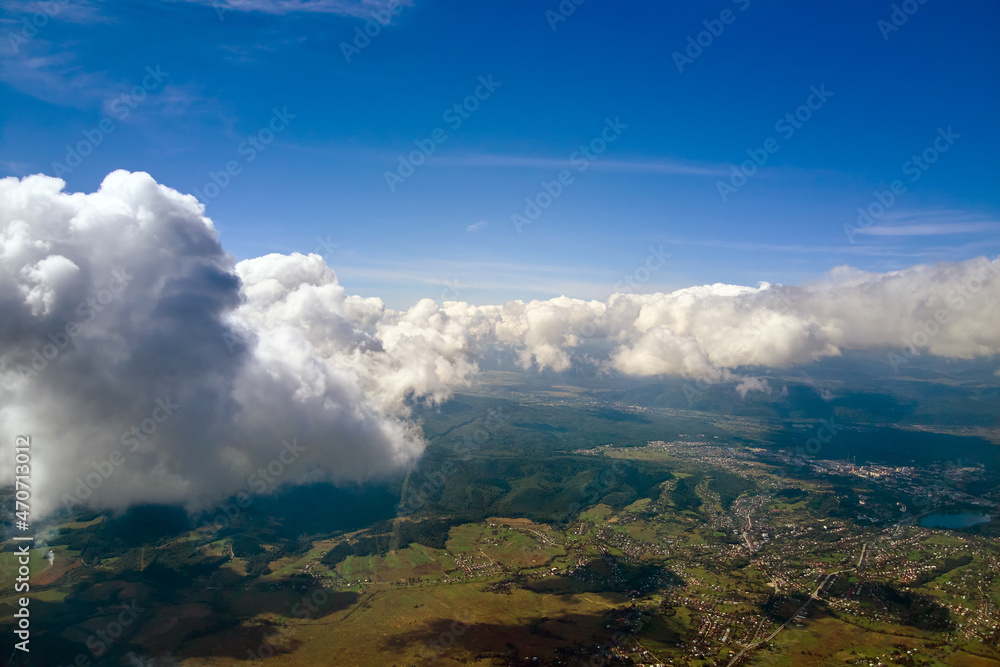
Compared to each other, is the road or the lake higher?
the road

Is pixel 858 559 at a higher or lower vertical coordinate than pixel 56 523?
lower

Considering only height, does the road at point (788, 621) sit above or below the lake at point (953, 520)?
above

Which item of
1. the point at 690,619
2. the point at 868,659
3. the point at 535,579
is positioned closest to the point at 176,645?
the point at 535,579

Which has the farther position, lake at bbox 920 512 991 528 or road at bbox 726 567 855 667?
lake at bbox 920 512 991 528

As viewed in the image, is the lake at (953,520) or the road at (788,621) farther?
the lake at (953,520)

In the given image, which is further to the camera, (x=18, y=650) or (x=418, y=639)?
(x=418, y=639)

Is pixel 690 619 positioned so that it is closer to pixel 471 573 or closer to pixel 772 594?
pixel 772 594

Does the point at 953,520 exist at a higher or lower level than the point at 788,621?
lower

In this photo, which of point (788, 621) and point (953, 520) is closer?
point (788, 621)
